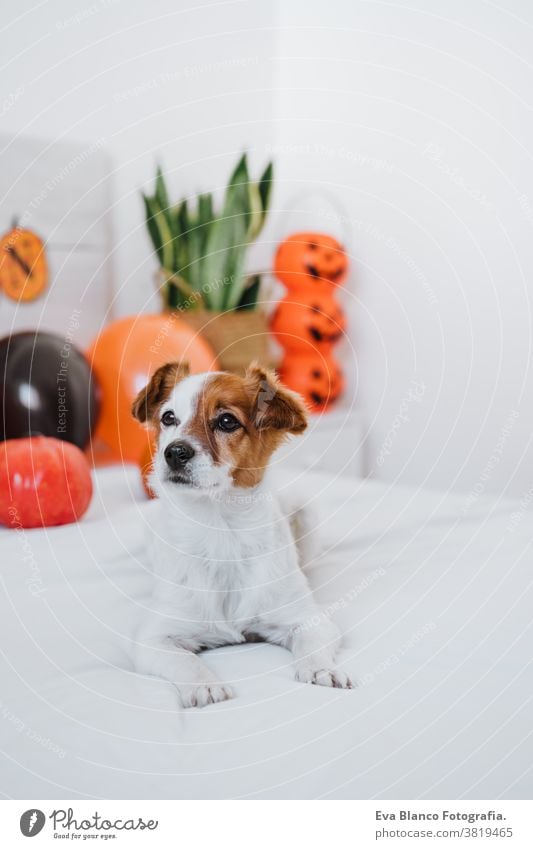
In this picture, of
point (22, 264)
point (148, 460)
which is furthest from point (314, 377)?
point (148, 460)

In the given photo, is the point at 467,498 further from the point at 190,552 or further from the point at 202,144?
the point at 202,144

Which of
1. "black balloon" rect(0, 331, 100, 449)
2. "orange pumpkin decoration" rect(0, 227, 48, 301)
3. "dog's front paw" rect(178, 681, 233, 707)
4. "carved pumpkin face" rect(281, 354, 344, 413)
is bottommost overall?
"dog's front paw" rect(178, 681, 233, 707)

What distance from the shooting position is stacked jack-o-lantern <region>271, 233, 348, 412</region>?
384 cm

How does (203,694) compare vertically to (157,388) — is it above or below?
below

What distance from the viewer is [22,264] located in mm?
3639

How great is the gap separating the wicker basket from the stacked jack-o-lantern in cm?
17

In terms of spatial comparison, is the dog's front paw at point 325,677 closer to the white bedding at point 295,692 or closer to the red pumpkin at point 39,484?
the white bedding at point 295,692

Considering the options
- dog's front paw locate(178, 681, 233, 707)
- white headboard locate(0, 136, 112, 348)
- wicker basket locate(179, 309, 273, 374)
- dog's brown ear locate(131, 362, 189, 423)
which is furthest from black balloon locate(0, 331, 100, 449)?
dog's front paw locate(178, 681, 233, 707)

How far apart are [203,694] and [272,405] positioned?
0.58 metres

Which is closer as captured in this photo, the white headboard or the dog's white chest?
the dog's white chest

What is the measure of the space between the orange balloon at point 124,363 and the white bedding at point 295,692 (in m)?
0.70

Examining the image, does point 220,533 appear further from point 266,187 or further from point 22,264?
point 266,187

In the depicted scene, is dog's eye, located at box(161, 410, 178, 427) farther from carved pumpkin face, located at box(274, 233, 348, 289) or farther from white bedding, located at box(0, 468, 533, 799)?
carved pumpkin face, located at box(274, 233, 348, 289)
